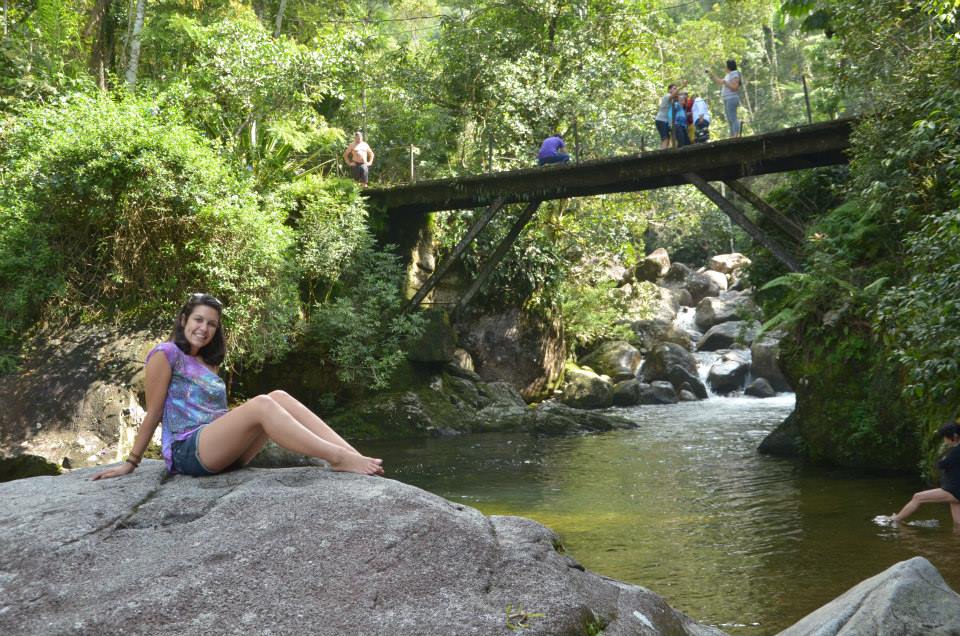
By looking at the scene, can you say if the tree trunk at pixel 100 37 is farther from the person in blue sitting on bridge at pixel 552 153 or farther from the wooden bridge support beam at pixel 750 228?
the wooden bridge support beam at pixel 750 228

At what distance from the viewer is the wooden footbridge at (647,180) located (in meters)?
14.2

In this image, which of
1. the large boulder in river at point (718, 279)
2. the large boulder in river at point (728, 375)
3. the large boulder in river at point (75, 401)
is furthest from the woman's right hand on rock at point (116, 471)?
the large boulder in river at point (718, 279)

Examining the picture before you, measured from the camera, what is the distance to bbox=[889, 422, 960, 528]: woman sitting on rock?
7500 mm

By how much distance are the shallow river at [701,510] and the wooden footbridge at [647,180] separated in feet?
13.8

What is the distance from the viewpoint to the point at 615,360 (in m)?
23.2

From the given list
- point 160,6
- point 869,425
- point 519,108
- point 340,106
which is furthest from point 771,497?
point 160,6

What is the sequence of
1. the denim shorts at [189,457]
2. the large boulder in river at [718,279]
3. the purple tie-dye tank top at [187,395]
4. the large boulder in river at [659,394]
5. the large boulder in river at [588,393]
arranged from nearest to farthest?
the denim shorts at [189,457]
the purple tie-dye tank top at [187,395]
the large boulder in river at [588,393]
the large boulder in river at [659,394]
the large boulder in river at [718,279]

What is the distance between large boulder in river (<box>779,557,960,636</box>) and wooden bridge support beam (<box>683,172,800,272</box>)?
10870mm

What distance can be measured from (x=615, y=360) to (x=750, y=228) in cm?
884

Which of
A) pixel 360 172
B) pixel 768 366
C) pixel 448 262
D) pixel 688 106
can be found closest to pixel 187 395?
pixel 688 106

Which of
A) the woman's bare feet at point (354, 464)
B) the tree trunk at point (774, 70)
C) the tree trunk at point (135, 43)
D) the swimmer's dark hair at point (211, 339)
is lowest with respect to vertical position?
the woman's bare feet at point (354, 464)

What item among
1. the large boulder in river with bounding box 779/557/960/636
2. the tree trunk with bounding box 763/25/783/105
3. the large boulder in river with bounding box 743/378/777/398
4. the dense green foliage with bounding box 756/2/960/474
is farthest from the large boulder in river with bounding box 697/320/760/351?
the large boulder in river with bounding box 779/557/960/636

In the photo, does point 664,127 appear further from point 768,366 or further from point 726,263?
point 726,263

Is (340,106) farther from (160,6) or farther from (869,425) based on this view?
(869,425)
